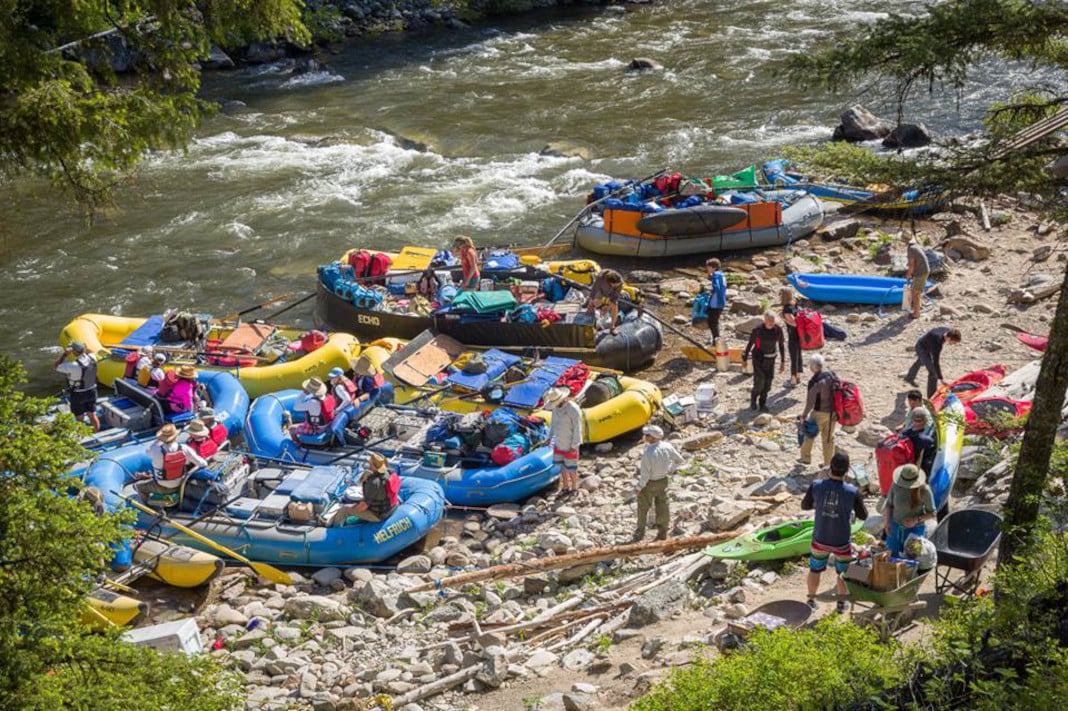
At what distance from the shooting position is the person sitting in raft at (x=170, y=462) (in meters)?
13.1

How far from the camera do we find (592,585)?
36.7ft

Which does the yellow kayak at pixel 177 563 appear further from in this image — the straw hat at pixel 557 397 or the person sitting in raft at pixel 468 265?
the person sitting in raft at pixel 468 265

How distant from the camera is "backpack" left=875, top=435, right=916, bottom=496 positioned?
10836mm

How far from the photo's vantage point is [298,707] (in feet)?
32.6

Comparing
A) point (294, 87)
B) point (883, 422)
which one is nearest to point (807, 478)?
point (883, 422)

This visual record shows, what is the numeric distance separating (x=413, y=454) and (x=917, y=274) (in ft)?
25.9

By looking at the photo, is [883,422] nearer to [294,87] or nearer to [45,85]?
[45,85]

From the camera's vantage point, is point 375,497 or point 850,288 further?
point 850,288

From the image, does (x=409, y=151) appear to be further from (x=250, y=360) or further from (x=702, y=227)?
(x=250, y=360)

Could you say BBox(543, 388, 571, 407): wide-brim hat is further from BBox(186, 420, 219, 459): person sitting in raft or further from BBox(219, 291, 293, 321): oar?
BBox(219, 291, 293, 321): oar

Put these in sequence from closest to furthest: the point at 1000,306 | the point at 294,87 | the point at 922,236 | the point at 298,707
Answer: the point at 298,707
the point at 1000,306
the point at 922,236
the point at 294,87

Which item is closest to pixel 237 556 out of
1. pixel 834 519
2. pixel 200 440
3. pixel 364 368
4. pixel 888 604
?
pixel 200 440

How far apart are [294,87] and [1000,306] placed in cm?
2370

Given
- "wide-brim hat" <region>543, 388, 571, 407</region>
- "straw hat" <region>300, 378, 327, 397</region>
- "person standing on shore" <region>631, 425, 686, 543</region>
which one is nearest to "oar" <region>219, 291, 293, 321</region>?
"straw hat" <region>300, 378, 327, 397</region>
